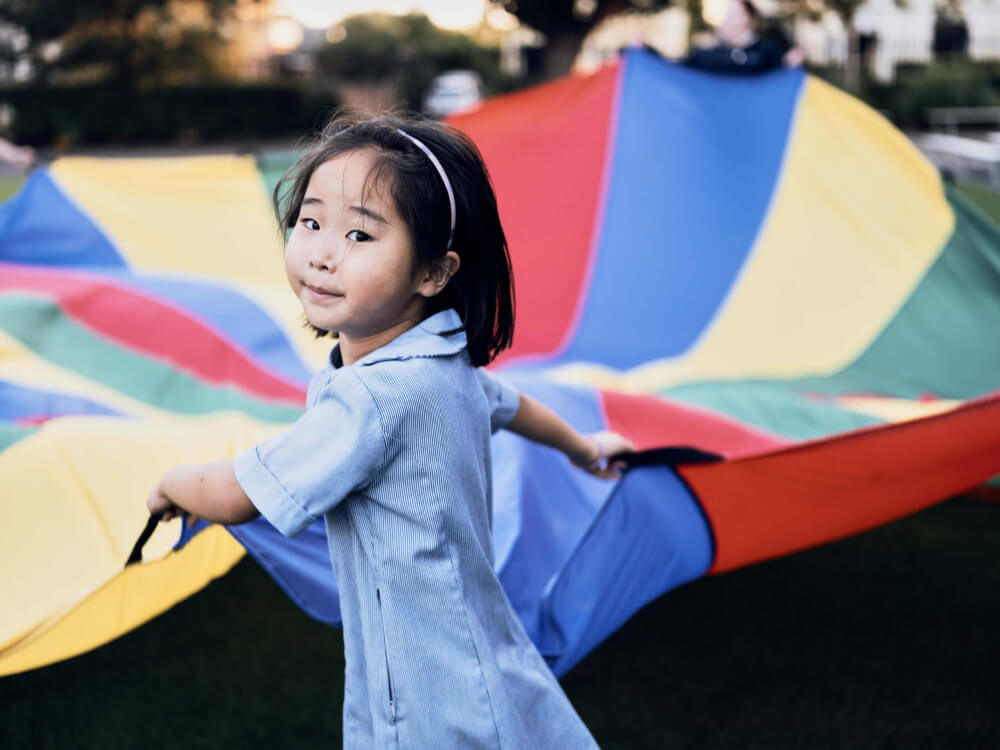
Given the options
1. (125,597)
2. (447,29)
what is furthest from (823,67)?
(125,597)

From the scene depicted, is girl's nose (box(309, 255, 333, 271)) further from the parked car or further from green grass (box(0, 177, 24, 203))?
the parked car

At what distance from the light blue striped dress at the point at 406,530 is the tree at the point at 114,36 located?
14269mm

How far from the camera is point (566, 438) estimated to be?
1.27 metres

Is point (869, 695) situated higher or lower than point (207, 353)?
lower

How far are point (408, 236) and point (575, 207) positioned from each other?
7.35ft

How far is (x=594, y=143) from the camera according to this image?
3.21 metres

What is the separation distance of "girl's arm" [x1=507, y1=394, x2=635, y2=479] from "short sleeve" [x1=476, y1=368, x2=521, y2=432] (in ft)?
0.06

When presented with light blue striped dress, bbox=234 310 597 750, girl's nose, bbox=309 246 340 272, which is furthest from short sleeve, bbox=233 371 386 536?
girl's nose, bbox=309 246 340 272

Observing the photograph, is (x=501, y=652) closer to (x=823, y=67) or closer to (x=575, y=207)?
(x=575, y=207)

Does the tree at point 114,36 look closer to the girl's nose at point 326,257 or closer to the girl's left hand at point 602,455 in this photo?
the girl's left hand at point 602,455

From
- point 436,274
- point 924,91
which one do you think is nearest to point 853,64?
point 924,91

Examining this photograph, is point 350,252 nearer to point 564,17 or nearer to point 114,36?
point 564,17

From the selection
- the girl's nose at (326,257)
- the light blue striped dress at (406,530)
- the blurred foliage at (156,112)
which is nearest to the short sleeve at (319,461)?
the light blue striped dress at (406,530)

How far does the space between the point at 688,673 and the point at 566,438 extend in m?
0.76
